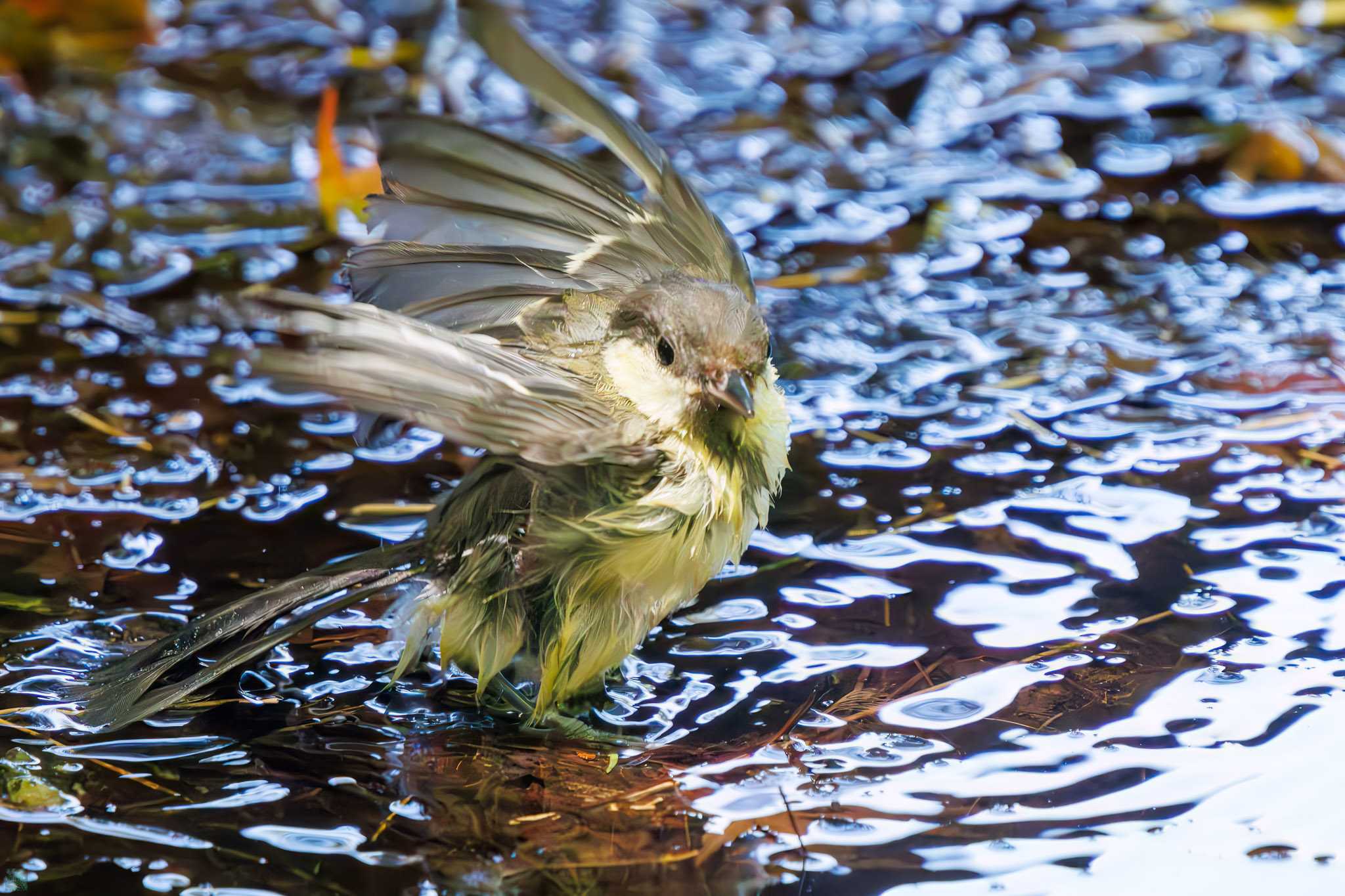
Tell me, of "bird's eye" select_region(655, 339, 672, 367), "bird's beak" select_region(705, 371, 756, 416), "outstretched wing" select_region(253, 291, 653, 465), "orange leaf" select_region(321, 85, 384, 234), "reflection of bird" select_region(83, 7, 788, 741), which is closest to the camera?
"outstretched wing" select_region(253, 291, 653, 465)

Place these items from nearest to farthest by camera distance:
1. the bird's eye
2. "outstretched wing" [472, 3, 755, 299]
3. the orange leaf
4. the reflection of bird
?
1. the reflection of bird
2. the bird's eye
3. "outstretched wing" [472, 3, 755, 299]
4. the orange leaf

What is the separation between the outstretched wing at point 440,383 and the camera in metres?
1.91

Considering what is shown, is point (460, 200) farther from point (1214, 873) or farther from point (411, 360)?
point (1214, 873)

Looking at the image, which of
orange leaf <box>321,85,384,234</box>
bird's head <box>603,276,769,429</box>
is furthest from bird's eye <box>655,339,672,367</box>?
orange leaf <box>321,85,384,234</box>

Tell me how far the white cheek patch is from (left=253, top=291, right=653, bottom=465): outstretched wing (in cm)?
12

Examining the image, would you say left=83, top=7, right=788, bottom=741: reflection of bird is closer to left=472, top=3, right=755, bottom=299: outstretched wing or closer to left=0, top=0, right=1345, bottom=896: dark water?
left=472, top=3, right=755, bottom=299: outstretched wing

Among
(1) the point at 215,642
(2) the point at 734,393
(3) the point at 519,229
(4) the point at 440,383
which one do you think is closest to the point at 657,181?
(3) the point at 519,229

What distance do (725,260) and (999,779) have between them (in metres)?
1.17

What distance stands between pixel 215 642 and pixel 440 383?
0.80 m

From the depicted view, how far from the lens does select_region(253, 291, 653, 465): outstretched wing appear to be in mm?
1905

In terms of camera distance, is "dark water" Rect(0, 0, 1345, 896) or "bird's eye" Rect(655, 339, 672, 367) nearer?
"dark water" Rect(0, 0, 1345, 896)

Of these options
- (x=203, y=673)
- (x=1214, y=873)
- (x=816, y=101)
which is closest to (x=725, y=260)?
(x=203, y=673)

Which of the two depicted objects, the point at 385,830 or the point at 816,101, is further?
the point at 816,101

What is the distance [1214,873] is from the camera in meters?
2.07
